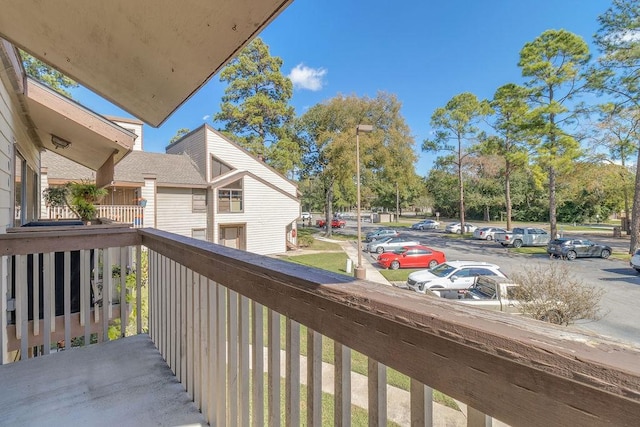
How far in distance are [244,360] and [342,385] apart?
1.95 ft

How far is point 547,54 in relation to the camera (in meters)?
15.3

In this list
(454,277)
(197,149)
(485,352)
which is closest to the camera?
(485,352)

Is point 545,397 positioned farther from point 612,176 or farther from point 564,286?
point 612,176

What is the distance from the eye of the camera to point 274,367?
3.50 feet

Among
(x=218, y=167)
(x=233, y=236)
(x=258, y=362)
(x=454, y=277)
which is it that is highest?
(x=218, y=167)

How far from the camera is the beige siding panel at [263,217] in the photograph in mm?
15609

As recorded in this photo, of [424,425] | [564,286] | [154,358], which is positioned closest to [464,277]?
[564,286]

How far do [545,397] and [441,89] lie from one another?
24.0 meters

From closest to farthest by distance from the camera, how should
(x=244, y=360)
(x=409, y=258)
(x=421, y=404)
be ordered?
(x=421, y=404) < (x=244, y=360) < (x=409, y=258)

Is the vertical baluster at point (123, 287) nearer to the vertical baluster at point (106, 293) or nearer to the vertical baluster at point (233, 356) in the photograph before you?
the vertical baluster at point (106, 293)

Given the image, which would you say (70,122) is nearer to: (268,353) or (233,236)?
(268,353)

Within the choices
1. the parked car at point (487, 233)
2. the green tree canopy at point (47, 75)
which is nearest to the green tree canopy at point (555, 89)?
the parked car at point (487, 233)

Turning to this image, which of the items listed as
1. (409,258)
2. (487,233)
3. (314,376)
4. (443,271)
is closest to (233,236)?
(409,258)

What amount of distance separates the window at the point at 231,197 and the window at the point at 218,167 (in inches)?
29.5
